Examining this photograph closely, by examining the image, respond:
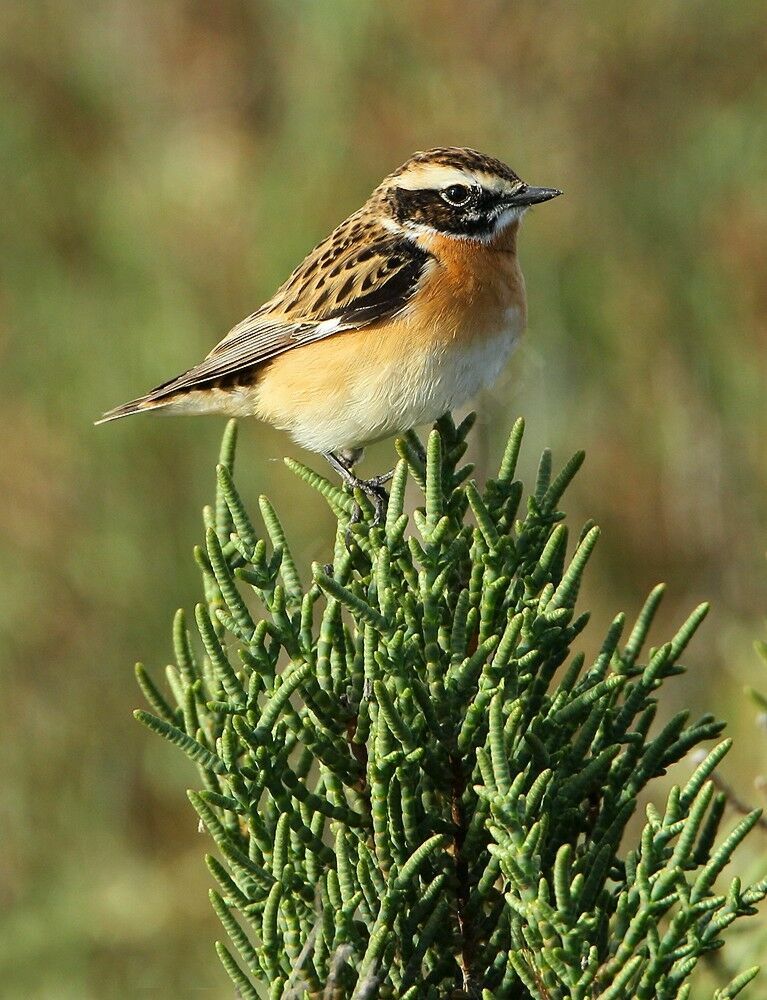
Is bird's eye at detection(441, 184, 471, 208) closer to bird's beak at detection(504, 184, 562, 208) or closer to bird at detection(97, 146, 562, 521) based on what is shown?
bird at detection(97, 146, 562, 521)

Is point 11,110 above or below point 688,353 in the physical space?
above

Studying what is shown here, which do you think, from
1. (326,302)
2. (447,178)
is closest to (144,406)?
(326,302)

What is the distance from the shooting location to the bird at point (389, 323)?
12.4 feet

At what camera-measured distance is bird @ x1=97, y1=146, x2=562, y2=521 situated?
12.4 ft

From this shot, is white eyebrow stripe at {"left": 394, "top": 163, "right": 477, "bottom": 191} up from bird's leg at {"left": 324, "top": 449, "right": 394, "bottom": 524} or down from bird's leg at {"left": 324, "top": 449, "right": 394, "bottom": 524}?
up


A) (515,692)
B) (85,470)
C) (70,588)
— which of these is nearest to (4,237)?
(85,470)

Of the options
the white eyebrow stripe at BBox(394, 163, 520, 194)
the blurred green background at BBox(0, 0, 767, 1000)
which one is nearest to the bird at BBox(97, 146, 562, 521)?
the white eyebrow stripe at BBox(394, 163, 520, 194)

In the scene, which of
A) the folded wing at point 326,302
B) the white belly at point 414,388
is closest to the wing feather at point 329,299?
the folded wing at point 326,302

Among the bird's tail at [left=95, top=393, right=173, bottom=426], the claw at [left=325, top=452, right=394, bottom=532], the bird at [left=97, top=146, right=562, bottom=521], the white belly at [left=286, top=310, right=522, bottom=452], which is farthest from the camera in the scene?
the bird's tail at [left=95, top=393, right=173, bottom=426]

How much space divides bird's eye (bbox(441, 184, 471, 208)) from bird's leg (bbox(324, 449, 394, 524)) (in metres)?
0.81

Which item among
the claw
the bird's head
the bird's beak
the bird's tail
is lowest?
the claw

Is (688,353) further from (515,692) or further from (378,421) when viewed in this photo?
(515,692)

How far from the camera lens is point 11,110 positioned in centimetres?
589

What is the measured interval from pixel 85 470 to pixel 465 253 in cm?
202
